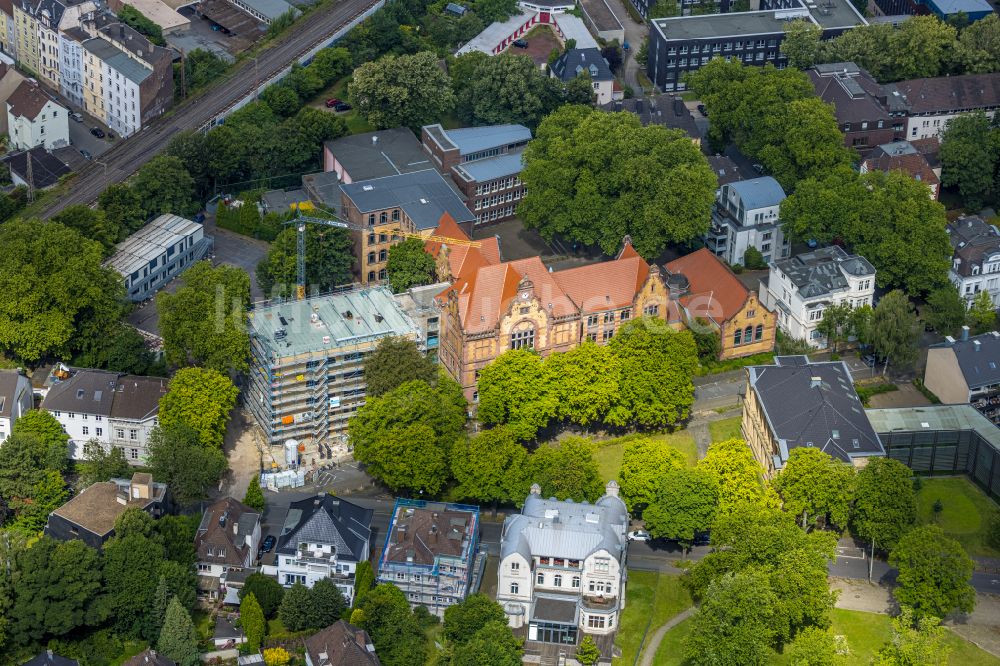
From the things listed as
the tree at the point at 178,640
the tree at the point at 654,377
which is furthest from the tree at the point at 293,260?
the tree at the point at 178,640

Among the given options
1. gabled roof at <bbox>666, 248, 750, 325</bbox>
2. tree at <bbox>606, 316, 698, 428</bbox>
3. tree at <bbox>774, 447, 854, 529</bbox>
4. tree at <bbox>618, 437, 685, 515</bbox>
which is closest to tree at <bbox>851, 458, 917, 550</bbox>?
tree at <bbox>774, 447, 854, 529</bbox>

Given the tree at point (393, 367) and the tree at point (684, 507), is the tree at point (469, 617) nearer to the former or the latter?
the tree at point (684, 507)

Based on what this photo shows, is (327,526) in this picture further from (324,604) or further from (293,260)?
(293,260)

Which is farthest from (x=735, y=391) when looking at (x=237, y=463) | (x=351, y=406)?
(x=237, y=463)

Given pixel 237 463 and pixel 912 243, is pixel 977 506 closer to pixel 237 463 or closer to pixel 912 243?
pixel 912 243

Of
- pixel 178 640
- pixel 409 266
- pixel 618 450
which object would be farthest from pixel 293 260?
pixel 178 640

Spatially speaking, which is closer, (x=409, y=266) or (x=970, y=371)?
(x=970, y=371)
